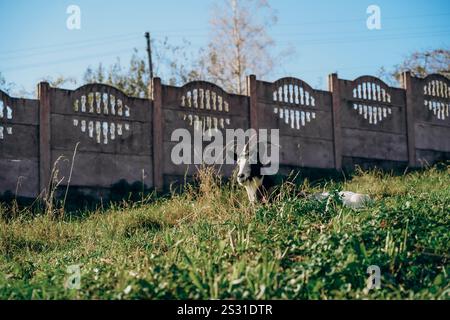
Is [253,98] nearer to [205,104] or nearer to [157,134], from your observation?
[205,104]

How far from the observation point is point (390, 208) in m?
6.68

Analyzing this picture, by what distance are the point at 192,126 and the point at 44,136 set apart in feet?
9.06

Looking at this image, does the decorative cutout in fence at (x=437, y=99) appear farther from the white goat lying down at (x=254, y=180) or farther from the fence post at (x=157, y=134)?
the white goat lying down at (x=254, y=180)

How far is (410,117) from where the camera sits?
55.1 ft

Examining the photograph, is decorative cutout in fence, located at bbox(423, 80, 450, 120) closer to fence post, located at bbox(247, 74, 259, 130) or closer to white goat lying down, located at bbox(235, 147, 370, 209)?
fence post, located at bbox(247, 74, 259, 130)

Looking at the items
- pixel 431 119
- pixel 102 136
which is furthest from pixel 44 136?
pixel 431 119

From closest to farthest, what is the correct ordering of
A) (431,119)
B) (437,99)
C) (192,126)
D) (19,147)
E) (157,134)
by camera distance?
(19,147) → (157,134) → (192,126) → (431,119) → (437,99)

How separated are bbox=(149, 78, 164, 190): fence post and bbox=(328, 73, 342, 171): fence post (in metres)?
3.71

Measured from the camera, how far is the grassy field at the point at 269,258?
4.96 m

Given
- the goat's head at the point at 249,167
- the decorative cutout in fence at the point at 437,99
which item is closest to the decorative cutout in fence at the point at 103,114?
the goat's head at the point at 249,167

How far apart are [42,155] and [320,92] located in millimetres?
5890

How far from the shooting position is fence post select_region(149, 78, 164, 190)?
13.8 m

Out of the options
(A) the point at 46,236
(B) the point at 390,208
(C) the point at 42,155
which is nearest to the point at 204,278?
(B) the point at 390,208
